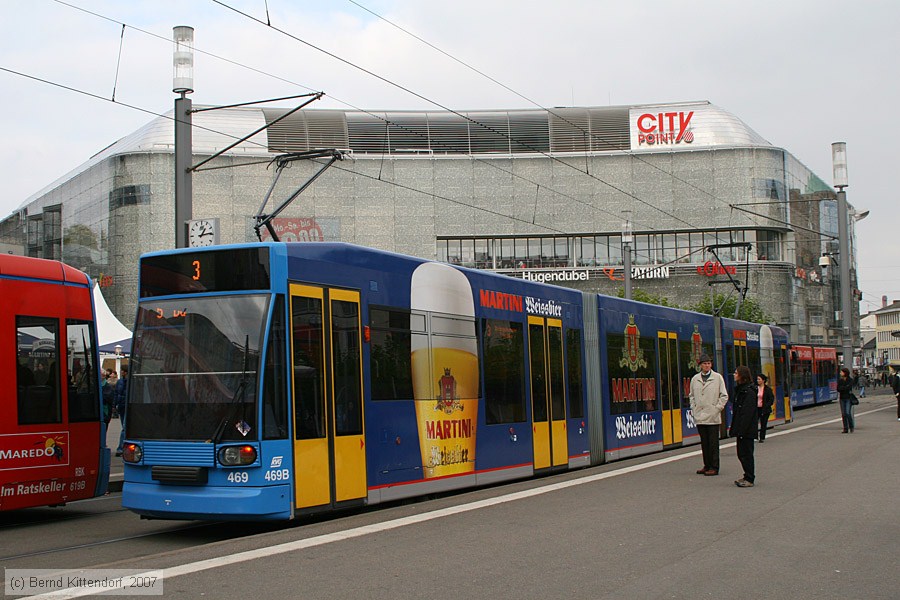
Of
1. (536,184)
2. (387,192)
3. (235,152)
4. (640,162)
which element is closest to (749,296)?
(640,162)

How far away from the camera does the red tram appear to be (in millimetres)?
11211

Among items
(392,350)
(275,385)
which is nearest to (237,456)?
(275,385)

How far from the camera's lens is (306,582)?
22.8ft

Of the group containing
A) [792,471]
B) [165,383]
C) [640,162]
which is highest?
[640,162]

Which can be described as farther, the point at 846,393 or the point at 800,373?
the point at 800,373

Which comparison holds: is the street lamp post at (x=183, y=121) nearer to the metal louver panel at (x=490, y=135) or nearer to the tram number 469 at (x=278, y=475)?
the tram number 469 at (x=278, y=475)

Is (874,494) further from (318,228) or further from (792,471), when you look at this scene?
(318,228)

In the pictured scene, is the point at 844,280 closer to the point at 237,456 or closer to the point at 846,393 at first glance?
the point at 846,393

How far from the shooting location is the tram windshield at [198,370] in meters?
9.54

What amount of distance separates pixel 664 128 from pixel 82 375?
199ft

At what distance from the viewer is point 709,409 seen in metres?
14.5

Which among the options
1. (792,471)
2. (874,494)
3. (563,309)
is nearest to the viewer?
(874,494)

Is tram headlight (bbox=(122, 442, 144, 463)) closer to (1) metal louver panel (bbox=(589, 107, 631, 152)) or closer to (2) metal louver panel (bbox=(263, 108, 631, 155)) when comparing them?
(2) metal louver panel (bbox=(263, 108, 631, 155))

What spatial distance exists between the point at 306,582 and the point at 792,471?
1010cm
